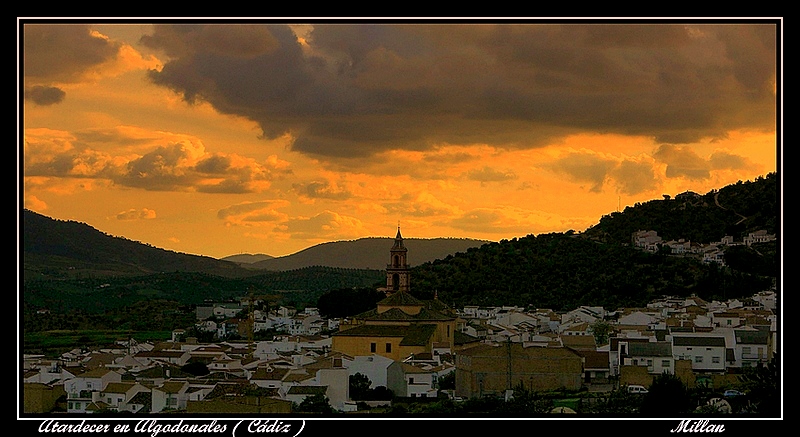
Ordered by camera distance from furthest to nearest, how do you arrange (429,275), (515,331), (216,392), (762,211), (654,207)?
(654,207) < (762,211) < (429,275) < (515,331) < (216,392)

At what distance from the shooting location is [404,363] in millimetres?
17031

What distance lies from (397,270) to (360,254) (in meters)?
26.8

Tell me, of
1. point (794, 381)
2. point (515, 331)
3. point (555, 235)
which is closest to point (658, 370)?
point (515, 331)

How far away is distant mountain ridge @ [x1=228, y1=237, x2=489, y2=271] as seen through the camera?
4800cm

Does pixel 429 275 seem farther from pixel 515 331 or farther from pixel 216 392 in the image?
pixel 216 392

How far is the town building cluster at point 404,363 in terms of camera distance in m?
14.8

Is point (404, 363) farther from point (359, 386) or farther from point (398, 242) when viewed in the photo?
point (398, 242)

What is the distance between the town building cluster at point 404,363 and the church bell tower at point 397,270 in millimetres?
3120

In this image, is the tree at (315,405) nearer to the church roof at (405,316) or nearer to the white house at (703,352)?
the white house at (703,352)

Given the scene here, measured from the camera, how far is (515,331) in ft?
77.1

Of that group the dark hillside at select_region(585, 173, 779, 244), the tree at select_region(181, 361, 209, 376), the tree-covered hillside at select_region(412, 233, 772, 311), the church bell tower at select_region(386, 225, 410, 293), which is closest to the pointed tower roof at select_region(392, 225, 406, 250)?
the church bell tower at select_region(386, 225, 410, 293)
